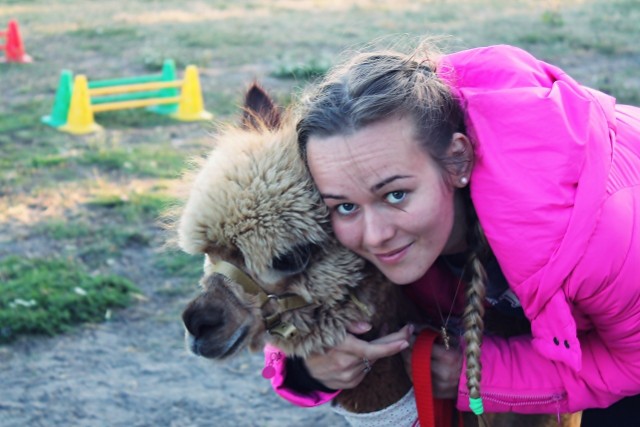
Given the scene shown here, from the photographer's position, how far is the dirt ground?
139 inches

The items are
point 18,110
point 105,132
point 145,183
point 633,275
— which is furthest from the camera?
point 18,110

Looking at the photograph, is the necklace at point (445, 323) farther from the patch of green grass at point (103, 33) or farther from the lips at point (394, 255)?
the patch of green grass at point (103, 33)

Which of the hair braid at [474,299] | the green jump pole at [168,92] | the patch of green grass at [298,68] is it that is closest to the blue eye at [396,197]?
the hair braid at [474,299]

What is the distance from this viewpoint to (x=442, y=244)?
2090mm

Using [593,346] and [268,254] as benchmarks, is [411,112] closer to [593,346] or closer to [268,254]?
[268,254]

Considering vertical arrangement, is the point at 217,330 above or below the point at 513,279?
below

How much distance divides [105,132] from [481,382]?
18.1 feet

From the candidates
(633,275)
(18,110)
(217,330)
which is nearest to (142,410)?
(217,330)

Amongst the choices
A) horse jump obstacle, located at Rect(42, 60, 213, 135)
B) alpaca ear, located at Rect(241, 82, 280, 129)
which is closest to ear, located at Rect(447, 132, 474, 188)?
alpaca ear, located at Rect(241, 82, 280, 129)

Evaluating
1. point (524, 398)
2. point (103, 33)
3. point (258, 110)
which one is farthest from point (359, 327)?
point (103, 33)

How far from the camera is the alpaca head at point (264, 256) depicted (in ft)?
6.86

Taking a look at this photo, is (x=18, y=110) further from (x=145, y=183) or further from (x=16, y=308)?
(x=16, y=308)

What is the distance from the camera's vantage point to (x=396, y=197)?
6.57ft

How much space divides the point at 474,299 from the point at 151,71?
7.77 m
